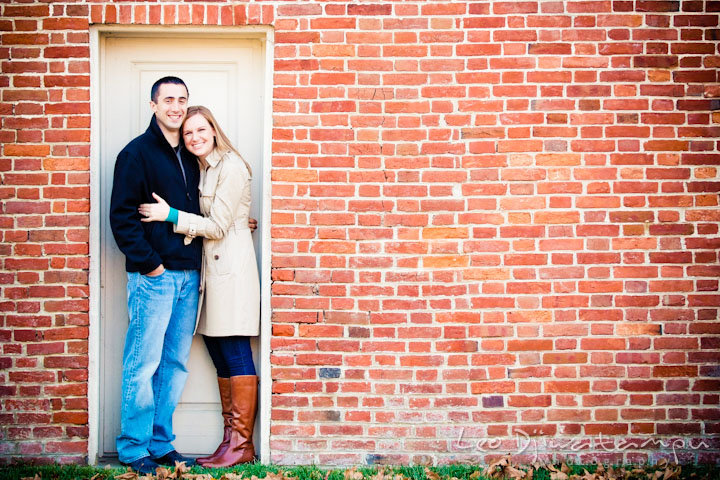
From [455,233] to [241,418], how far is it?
1894 millimetres

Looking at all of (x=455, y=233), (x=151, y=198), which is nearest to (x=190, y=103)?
(x=151, y=198)

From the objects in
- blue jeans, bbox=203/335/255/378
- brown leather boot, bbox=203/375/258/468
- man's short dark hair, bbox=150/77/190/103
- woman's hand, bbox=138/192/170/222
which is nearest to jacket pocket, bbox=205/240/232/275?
woman's hand, bbox=138/192/170/222

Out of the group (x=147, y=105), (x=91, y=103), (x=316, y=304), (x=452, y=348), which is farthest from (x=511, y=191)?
(x=91, y=103)

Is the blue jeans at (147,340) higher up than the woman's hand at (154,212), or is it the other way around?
the woman's hand at (154,212)

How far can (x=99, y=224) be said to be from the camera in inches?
175

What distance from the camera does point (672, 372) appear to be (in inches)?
175

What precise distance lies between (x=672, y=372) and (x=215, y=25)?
3.83 meters

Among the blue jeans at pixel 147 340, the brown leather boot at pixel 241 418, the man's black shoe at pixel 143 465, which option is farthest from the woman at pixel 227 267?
the man's black shoe at pixel 143 465

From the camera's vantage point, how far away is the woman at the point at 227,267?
14.2 feet

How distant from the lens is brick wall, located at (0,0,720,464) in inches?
172

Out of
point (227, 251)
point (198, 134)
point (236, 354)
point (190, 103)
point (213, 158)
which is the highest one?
point (190, 103)

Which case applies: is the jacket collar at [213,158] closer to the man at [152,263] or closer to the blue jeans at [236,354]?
the man at [152,263]

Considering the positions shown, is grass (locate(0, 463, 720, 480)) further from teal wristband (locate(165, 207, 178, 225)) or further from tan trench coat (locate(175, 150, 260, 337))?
teal wristband (locate(165, 207, 178, 225))

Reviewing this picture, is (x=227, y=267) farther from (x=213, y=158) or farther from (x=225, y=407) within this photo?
(x=225, y=407)
